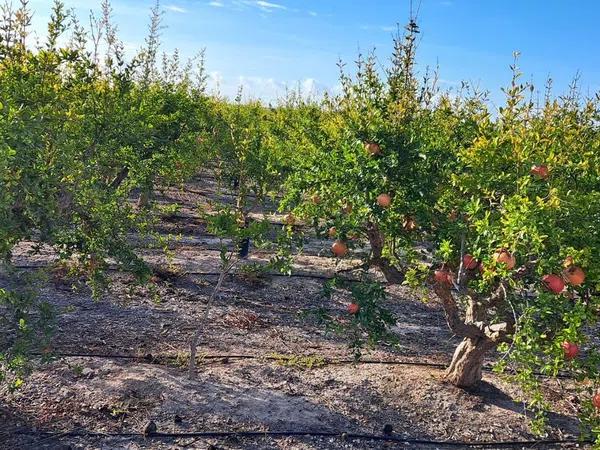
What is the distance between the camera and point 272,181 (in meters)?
9.70

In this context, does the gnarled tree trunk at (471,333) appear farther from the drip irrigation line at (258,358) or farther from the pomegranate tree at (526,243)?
the drip irrigation line at (258,358)

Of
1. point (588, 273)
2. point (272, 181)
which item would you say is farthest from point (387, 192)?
point (272, 181)

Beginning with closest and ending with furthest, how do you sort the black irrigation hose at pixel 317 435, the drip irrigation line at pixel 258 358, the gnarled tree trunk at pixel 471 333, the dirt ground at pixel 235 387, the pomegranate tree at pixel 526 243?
the pomegranate tree at pixel 526 243 → the black irrigation hose at pixel 317 435 → the dirt ground at pixel 235 387 → the gnarled tree trunk at pixel 471 333 → the drip irrigation line at pixel 258 358

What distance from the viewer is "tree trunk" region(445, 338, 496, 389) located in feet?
17.3

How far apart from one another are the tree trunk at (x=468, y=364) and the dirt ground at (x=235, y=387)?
0.37ft

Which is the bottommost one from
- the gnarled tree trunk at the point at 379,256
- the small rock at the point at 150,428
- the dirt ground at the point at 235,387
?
the small rock at the point at 150,428

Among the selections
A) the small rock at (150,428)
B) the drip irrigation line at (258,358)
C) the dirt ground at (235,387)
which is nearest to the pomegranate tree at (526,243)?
the dirt ground at (235,387)

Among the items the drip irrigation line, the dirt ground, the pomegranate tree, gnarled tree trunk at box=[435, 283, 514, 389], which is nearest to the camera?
the pomegranate tree

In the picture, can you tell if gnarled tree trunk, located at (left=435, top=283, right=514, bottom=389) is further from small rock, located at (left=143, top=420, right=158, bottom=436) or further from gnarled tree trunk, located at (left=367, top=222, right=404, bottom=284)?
small rock, located at (left=143, top=420, right=158, bottom=436)

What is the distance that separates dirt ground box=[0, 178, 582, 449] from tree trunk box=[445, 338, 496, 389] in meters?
0.11

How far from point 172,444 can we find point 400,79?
4.86 meters

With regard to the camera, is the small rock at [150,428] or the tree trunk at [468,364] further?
the tree trunk at [468,364]

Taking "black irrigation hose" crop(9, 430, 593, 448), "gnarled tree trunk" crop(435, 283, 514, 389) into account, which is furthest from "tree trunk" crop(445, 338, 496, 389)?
"black irrigation hose" crop(9, 430, 593, 448)

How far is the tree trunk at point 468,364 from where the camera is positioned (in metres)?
5.27
